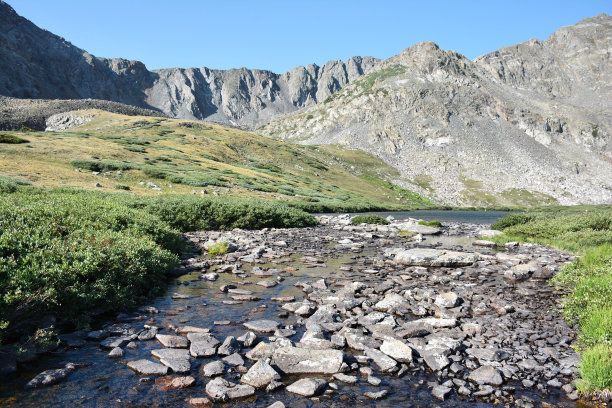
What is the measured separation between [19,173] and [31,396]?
40776mm

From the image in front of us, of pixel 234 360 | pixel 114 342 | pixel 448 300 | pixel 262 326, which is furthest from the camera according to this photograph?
pixel 448 300

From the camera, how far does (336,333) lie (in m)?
8.24

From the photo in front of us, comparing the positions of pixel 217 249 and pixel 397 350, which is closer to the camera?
pixel 397 350

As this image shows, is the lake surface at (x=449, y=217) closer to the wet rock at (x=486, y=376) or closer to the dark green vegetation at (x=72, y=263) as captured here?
the dark green vegetation at (x=72, y=263)

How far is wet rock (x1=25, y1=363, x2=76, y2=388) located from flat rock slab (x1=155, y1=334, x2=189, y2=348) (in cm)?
174

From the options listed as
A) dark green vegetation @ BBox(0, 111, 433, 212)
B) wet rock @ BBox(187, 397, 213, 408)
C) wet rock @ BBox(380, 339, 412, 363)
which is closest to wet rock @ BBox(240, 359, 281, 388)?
wet rock @ BBox(187, 397, 213, 408)

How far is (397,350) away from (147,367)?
5.13 meters

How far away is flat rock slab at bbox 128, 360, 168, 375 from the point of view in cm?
635

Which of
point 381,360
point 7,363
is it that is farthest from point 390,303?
point 7,363

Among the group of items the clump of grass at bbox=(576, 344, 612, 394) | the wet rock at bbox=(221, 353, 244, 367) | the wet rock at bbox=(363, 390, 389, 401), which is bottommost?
the wet rock at bbox=(221, 353, 244, 367)

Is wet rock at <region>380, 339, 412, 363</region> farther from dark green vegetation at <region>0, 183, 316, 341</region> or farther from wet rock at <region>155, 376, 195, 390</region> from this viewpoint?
dark green vegetation at <region>0, 183, 316, 341</region>

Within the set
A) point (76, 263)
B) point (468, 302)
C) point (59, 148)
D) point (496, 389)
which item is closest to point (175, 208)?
point (76, 263)

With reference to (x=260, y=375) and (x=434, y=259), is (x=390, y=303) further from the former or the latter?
(x=434, y=259)

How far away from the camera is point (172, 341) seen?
7.57 m
